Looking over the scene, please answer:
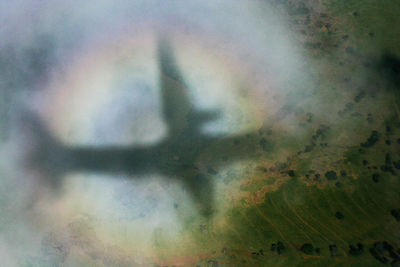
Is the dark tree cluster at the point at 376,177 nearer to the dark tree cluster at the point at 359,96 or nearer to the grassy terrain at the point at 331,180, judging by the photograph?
the grassy terrain at the point at 331,180

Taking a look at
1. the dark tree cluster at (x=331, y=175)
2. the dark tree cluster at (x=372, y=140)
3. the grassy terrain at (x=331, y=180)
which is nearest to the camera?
the grassy terrain at (x=331, y=180)

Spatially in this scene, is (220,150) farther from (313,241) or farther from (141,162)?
(313,241)

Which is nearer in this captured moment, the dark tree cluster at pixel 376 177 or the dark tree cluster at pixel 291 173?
the dark tree cluster at pixel 376 177

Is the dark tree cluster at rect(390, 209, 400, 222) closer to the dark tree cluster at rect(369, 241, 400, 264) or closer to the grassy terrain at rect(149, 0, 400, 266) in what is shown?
the grassy terrain at rect(149, 0, 400, 266)

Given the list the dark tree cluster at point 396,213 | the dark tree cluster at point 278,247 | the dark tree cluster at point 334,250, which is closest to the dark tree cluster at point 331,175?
the dark tree cluster at point 396,213

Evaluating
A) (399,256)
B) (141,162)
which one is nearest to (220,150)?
(141,162)

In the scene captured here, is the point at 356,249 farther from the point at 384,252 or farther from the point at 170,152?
the point at 170,152
